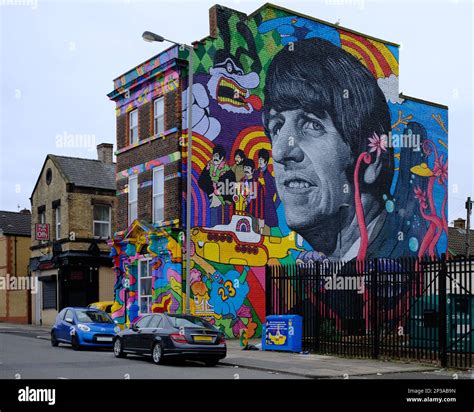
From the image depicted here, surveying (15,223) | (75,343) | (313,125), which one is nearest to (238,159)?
(313,125)

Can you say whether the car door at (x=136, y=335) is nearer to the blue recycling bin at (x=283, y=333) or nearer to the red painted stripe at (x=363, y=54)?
the blue recycling bin at (x=283, y=333)

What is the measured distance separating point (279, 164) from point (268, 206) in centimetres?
199

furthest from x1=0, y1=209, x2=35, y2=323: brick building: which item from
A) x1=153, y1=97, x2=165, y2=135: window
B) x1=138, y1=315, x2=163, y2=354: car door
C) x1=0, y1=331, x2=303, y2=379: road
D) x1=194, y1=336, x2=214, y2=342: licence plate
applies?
x1=194, y1=336, x2=214, y2=342: licence plate

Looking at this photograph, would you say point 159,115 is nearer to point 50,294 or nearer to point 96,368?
point 96,368

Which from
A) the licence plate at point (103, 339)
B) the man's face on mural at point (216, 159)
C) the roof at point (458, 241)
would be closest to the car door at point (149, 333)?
the licence plate at point (103, 339)

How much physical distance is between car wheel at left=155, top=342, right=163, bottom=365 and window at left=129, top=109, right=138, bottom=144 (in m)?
14.9

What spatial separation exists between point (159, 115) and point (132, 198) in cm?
405

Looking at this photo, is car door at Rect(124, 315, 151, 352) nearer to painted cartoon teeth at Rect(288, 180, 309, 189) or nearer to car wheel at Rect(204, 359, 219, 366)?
car wheel at Rect(204, 359, 219, 366)

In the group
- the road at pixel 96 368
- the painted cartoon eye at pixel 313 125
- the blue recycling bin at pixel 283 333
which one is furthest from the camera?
the painted cartoon eye at pixel 313 125

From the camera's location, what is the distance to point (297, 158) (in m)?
31.6

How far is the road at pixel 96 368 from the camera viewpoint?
15.2 meters

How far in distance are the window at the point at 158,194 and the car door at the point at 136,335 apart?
32.9 ft

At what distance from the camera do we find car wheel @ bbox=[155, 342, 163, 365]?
17828 millimetres
